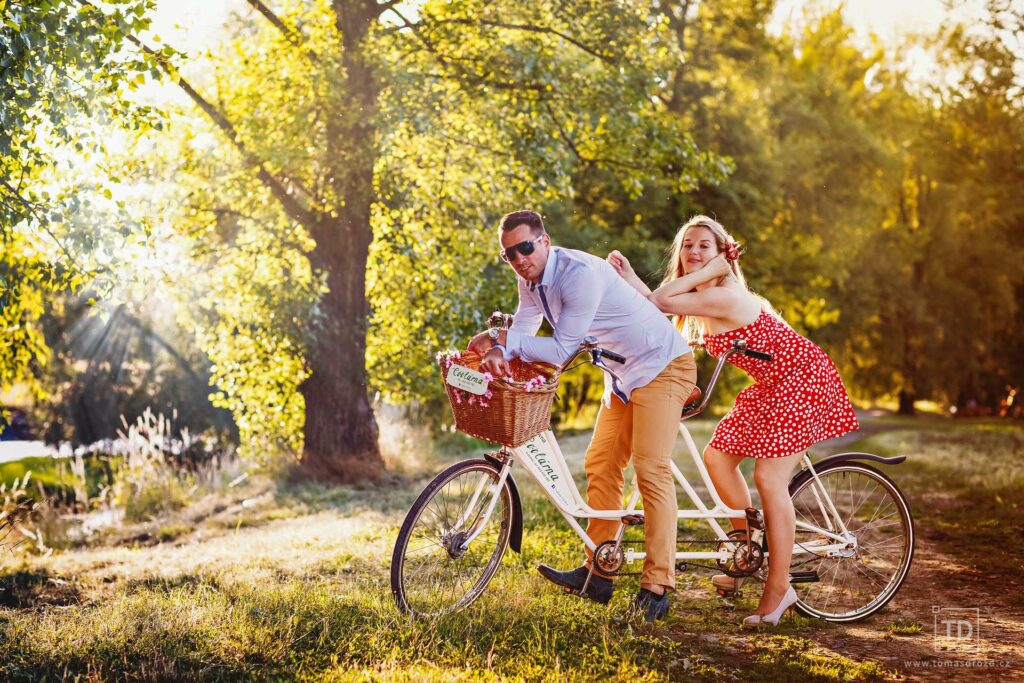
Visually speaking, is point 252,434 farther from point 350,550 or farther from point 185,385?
point 185,385

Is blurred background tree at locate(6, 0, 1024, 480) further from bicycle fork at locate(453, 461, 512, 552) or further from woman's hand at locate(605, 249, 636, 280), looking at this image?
bicycle fork at locate(453, 461, 512, 552)

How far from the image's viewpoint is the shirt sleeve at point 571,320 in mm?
4562

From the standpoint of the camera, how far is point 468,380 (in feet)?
14.5

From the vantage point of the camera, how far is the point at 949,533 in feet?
27.6

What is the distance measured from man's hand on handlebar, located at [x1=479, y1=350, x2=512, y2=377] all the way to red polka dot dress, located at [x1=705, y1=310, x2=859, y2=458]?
54.2 inches

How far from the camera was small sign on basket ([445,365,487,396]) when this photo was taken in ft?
14.4

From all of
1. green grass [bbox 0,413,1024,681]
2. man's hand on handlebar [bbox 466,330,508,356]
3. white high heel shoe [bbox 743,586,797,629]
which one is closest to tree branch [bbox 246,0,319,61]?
green grass [bbox 0,413,1024,681]

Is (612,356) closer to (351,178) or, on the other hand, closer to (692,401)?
(692,401)

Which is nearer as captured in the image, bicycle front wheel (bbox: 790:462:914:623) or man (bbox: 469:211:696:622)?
man (bbox: 469:211:696:622)

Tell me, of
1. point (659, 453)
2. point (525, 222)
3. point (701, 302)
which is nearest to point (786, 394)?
point (701, 302)

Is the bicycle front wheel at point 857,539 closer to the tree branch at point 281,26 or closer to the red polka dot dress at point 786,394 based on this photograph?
the red polka dot dress at point 786,394

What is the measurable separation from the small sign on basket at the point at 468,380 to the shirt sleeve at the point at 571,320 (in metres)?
0.27

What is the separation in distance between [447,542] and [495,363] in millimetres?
1000

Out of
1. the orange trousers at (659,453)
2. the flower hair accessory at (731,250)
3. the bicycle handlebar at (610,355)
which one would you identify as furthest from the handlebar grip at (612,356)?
the flower hair accessory at (731,250)
